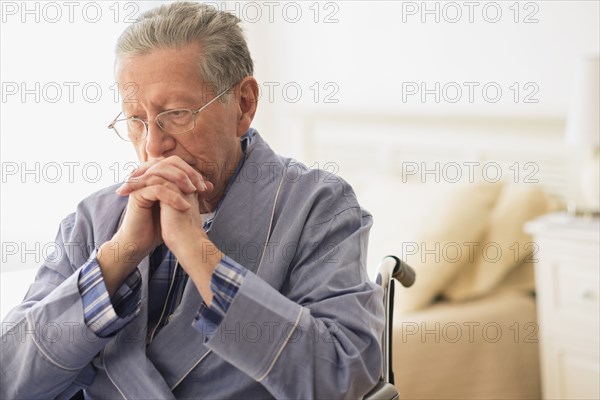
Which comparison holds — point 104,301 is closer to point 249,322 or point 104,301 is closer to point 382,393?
point 249,322

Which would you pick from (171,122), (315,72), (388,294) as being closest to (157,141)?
(171,122)

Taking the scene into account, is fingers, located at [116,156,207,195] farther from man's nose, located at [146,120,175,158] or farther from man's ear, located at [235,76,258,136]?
man's ear, located at [235,76,258,136]

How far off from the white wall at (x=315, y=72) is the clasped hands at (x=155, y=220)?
132cm

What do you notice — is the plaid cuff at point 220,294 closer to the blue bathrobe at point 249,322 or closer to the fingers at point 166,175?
the blue bathrobe at point 249,322

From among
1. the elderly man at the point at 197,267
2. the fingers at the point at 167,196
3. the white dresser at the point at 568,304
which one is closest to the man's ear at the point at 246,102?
the elderly man at the point at 197,267

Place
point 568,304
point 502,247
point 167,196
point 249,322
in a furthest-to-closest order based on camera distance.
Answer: point 502,247 → point 568,304 → point 167,196 → point 249,322

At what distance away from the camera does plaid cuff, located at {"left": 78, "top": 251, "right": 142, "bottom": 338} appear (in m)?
1.24

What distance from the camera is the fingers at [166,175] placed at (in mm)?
1281

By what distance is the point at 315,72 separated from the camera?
3727 mm

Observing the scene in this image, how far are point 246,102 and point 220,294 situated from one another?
46cm

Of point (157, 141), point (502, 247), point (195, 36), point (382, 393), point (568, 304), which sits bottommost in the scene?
point (568, 304)

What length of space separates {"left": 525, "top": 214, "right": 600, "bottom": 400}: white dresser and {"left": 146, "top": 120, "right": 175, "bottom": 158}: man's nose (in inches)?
56.9

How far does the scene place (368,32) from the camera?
3385mm

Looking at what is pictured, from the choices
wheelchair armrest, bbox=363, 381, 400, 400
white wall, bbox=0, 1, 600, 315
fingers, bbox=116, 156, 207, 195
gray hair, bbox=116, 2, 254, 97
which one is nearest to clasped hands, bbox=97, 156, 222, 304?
fingers, bbox=116, 156, 207, 195
